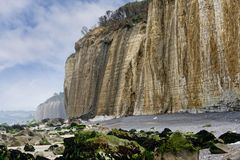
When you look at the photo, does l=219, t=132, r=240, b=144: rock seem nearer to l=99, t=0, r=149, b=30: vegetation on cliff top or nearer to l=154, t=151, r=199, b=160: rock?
l=154, t=151, r=199, b=160: rock

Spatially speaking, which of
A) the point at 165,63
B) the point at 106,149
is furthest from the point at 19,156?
the point at 165,63

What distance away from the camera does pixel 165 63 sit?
4503cm

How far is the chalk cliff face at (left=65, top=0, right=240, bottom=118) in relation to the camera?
1264 inches

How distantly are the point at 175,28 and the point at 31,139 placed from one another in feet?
66.3

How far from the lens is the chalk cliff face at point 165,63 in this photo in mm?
32094

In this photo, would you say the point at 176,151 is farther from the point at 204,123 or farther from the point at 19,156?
the point at 204,123

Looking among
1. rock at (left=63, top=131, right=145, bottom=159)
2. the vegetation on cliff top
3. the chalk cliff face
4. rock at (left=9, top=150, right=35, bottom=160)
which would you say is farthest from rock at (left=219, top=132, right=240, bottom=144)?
the vegetation on cliff top

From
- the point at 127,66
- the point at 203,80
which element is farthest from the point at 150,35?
the point at 203,80

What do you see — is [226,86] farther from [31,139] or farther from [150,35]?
[150,35]

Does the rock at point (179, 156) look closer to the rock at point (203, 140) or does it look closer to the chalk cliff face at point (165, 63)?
the rock at point (203, 140)

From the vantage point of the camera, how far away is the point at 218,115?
29203 millimetres

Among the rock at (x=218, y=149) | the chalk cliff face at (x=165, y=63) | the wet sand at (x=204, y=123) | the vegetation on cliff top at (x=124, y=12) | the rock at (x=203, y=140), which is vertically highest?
the vegetation on cliff top at (x=124, y=12)

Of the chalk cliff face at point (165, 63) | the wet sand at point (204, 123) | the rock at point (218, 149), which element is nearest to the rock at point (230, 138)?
the rock at point (218, 149)

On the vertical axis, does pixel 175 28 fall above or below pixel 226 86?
above
